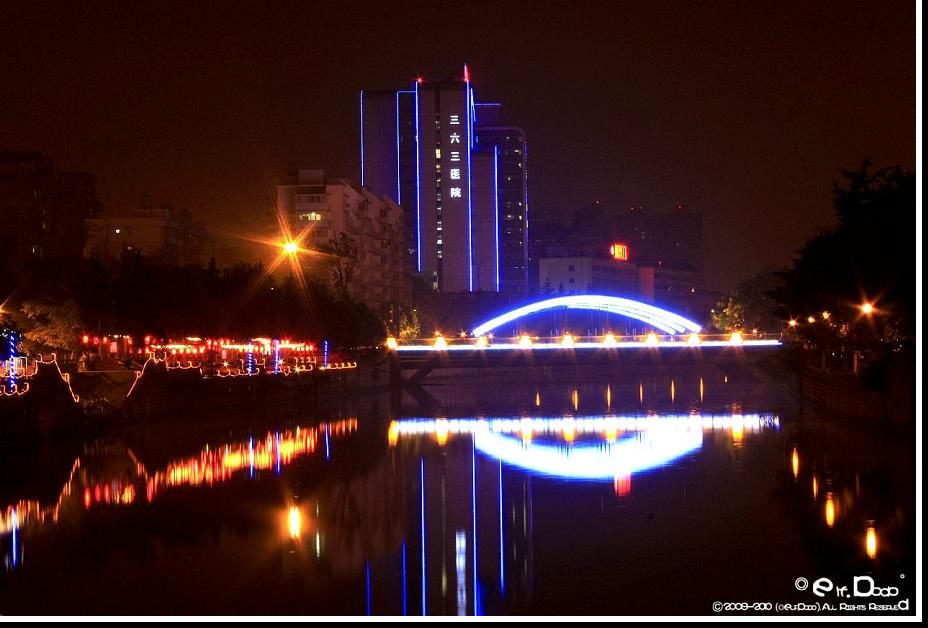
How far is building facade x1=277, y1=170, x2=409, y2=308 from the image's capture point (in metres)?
70.7

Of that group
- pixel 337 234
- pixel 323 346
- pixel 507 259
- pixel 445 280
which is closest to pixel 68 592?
pixel 323 346

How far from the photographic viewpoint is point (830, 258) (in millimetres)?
36281

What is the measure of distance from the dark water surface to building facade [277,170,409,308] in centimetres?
3241

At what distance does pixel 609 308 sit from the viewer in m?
84.5

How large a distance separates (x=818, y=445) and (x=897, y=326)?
4622mm

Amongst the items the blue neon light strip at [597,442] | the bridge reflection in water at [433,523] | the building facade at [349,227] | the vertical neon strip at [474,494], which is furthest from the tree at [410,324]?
the bridge reflection in water at [433,523]

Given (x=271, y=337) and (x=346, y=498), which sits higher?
(x=271, y=337)

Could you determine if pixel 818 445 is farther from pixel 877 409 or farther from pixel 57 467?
pixel 57 467

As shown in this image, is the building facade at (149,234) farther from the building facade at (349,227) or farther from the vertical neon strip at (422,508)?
the vertical neon strip at (422,508)

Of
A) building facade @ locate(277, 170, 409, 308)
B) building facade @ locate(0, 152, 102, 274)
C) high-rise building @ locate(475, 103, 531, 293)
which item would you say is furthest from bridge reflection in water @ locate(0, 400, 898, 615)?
high-rise building @ locate(475, 103, 531, 293)

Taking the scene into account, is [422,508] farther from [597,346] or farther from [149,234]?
[149,234]

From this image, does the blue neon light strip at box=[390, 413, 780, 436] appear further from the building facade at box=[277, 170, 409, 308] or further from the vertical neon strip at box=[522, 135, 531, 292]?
the vertical neon strip at box=[522, 135, 531, 292]

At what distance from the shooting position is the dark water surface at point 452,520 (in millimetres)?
15781

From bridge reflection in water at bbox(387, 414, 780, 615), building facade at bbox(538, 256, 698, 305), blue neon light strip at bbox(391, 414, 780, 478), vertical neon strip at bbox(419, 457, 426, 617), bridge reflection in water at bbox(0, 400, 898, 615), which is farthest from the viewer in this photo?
building facade at bbox(538, 256, 698, 305)
